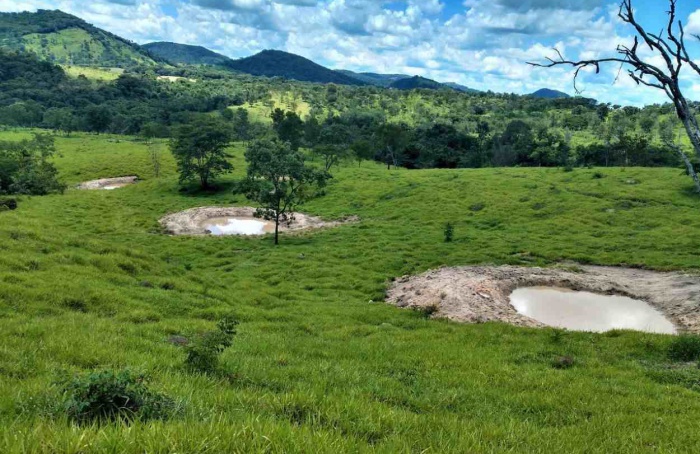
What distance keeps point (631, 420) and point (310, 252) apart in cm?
3004

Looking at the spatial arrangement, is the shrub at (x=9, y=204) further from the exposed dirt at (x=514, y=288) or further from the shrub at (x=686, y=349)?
the shrub at (x=686, y=349)

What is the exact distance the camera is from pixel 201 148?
67125 mm

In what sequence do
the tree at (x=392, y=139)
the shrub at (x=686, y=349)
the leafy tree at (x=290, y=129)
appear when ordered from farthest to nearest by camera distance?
the leafy tree at (x=290, y=129), the tree at (x=392, y=139), the shrub at (x=686, y=349)

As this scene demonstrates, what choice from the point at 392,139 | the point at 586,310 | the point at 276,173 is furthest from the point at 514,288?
the point at 392,139

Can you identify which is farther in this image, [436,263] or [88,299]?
[436,263]

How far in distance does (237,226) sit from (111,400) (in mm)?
46425

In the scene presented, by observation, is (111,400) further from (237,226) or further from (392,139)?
(392,139)

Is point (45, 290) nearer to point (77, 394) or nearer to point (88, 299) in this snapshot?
point (88, 299)

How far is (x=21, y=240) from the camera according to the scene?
2020cm

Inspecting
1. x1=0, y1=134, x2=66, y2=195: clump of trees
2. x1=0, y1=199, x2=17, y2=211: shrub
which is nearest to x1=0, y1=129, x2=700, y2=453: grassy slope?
x1=0, y1=199, x2=17, y2=211: shrub

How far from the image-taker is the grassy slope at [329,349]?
5766 millimetres

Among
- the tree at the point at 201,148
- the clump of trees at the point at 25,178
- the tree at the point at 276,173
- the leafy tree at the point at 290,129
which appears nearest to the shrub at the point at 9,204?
the clump of trees at the point at 25,178

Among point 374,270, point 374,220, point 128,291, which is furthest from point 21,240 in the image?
point 374,220

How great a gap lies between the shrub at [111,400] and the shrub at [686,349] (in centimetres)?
1681
